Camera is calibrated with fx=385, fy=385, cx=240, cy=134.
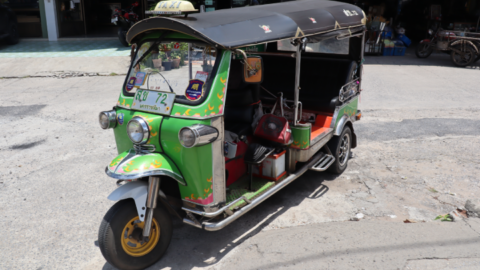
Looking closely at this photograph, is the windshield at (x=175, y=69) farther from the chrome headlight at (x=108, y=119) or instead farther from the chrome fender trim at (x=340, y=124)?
the chrome fender trim at (x=340, y=124)

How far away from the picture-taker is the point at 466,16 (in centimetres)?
1828

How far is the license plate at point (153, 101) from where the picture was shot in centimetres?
364

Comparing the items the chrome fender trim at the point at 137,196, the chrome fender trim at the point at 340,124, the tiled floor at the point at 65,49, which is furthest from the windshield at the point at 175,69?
the tiled floor at the point at 65,49

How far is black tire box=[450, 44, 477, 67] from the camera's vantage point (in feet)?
44.4

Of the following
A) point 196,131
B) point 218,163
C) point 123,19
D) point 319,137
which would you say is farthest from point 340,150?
point 123,19

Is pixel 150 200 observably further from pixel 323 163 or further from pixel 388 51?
pixel 388 51

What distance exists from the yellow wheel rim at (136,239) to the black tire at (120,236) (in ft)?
0.08

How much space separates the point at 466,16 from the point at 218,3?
11.8 m

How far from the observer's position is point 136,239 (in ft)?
11.5

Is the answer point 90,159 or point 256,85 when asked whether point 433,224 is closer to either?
point 256,85

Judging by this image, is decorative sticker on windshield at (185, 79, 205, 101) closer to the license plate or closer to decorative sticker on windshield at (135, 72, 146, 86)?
the license plate

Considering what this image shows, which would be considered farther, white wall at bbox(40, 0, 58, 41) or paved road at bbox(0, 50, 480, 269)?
white wall at bbox(40, 0, 58, 41)

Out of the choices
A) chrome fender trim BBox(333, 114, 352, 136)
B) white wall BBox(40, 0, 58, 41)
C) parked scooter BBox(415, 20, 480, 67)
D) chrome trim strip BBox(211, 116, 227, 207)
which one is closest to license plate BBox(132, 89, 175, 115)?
chrome trim strip BBox(211, 116, 227, 207)

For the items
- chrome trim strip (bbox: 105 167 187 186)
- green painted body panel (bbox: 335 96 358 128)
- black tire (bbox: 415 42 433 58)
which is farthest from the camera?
black tire (bbox: 415 42 433 58)
